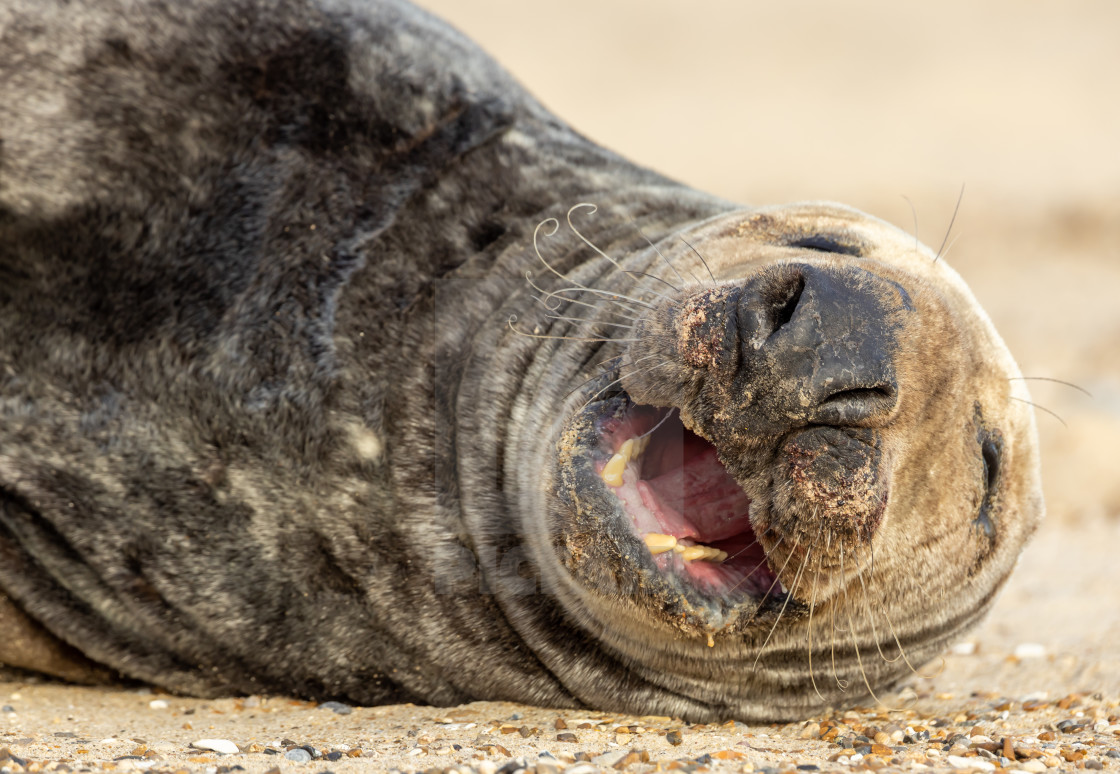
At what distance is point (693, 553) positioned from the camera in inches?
119

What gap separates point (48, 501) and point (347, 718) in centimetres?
107

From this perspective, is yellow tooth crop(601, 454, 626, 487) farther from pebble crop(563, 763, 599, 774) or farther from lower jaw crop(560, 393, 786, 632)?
pebble crop(563, 763, 599, 774)

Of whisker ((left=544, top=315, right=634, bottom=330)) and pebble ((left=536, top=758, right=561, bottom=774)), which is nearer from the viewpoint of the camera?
pebble ((left=536, top=758, right=561, bottom=774))

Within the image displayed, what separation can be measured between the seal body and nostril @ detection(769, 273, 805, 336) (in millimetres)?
100

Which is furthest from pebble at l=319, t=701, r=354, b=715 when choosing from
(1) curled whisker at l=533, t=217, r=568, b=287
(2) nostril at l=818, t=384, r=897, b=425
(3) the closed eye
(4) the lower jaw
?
(3) the closed eye

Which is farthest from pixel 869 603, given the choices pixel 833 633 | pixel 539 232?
pixel 539 232

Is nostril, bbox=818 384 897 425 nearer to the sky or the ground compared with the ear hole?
nearer to the ground

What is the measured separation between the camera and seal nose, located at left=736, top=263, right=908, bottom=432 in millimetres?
2773

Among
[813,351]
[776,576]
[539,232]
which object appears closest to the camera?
[813,351]

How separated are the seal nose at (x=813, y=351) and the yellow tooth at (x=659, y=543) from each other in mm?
376

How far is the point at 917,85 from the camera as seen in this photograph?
20031mm

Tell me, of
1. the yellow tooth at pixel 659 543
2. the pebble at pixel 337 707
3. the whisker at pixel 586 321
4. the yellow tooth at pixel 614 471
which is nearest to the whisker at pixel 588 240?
the whisker at pixel 586 321

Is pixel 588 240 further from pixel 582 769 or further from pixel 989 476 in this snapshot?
pixel 582 769

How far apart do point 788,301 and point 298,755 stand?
1548mm
